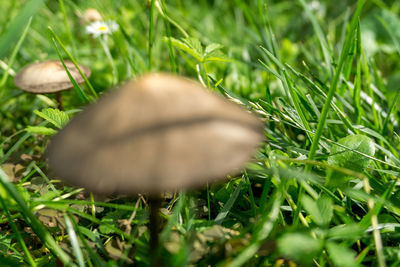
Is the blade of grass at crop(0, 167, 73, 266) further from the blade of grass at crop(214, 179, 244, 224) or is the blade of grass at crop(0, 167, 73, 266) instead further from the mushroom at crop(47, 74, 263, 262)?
the blade of grass at crop(214, 179, 244, 224)

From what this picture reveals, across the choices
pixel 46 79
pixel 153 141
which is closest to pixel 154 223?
pixel 153 141

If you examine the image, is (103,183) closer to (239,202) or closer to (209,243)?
(209,243)

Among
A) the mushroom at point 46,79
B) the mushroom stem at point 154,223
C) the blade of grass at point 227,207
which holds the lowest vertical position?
the blade of grass at point 227,207

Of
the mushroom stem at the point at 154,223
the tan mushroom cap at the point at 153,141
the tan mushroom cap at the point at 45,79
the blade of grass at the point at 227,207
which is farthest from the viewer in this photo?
the tan mushroom cap at the point at 45,79

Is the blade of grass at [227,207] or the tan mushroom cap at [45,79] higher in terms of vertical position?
the tan mushroom cap at [45,79]

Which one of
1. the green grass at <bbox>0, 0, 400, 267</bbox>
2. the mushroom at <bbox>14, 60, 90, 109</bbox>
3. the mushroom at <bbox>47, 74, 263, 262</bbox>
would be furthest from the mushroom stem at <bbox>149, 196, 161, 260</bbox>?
the mushroom at <bbox>14, 60, 90, 109</bbox>

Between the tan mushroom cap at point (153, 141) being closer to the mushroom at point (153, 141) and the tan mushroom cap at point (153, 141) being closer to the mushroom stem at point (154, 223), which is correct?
the mushroom at point (153, 141)

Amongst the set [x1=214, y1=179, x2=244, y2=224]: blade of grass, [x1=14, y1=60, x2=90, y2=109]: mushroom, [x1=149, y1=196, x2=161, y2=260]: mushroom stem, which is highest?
[x1=14, y1=60, x2=90, y2=109]: mushroom

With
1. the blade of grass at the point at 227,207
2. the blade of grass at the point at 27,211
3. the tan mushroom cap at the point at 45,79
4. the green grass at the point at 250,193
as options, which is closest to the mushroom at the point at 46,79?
the tan mushroom cap at the point at 45,79

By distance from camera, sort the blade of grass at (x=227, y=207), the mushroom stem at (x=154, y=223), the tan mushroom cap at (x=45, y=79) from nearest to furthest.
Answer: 1. the mushroom stem at (x=154, y=223)
2. the blade of grass at (x=227, y=207)
3. the tan mushroom cap at (x=45, y=79)
